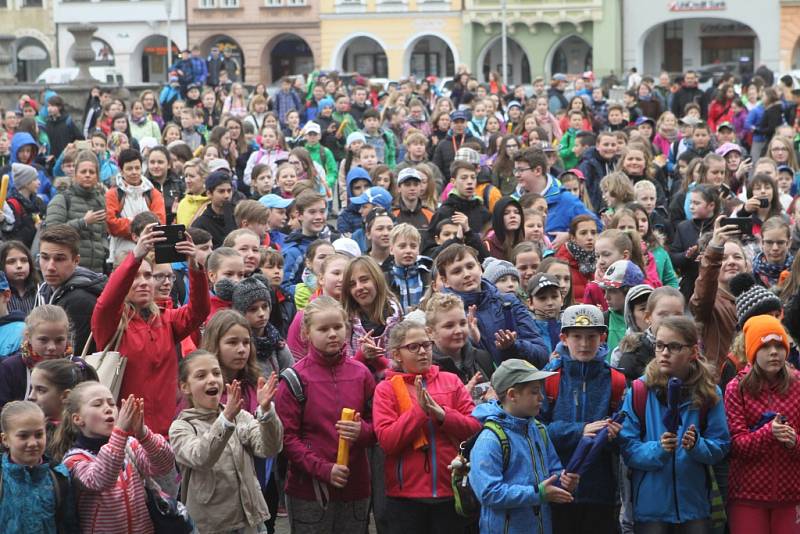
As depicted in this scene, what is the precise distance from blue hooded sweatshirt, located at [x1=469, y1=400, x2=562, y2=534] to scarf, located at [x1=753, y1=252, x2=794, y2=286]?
341cm

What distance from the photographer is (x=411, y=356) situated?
7.21 meters

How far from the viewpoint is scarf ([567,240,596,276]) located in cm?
1029

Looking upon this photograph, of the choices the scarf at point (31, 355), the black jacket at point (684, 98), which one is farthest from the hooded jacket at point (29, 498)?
the black jacket at point (684, 98)

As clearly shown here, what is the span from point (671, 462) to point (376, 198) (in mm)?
6301

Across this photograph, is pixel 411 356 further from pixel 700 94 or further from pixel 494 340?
pixel 700 94

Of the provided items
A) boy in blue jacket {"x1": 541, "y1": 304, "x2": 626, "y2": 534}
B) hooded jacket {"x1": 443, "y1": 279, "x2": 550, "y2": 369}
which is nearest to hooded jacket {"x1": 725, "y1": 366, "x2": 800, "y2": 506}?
boy in blue jacket {"x1": 541, "y1": 304, "x2": 626, "y2": 534}

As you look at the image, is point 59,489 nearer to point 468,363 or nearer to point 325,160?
point 468,363

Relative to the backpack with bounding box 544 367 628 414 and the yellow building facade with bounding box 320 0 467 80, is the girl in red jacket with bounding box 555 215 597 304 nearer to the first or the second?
the backpack with bounding box 544 367 628 414

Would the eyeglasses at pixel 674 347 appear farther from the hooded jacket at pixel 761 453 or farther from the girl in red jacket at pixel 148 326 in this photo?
the girl in red jacket at pixel 148 326

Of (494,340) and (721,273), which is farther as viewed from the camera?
(721,273)

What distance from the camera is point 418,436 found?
7.14 meters

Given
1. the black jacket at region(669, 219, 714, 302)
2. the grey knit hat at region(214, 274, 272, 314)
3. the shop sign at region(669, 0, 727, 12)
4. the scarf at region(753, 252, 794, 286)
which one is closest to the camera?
the grey knit hat at region(214, 274, 272, 314)

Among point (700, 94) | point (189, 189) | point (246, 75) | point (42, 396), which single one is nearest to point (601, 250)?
point (42, 396)

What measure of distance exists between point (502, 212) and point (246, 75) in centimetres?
5471
